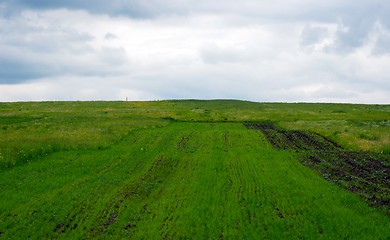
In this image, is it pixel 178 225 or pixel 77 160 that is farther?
pixel 77 160

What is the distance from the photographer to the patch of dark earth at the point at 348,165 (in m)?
23.1

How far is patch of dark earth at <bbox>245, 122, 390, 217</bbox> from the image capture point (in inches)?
910

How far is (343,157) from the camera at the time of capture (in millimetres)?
35531

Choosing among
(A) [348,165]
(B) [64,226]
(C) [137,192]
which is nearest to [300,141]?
(A) [348,165]

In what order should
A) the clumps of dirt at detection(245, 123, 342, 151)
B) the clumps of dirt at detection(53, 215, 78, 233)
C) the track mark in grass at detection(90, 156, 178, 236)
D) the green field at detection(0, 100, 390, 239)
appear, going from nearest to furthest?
the clumps of dirt at detection(53, 215, 78, 233), the green field at detection(0, 100, 390, 239), the track mark in grass at detection(90, 156, 178, 236), the clumps of dirt at detection(245, 123, 342, 151)

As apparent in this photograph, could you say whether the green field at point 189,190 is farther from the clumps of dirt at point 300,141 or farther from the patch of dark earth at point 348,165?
the clumps of dirt at point 300,141

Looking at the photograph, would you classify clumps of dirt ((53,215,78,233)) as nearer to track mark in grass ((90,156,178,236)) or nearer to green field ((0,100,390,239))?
green field ((0,100,390,239))

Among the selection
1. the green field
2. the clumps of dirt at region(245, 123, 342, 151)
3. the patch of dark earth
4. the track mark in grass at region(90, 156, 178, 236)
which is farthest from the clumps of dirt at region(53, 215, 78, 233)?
the clumps of dirt at region(245, 123, 342, 151)

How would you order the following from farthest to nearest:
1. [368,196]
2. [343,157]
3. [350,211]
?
1. [343,157]
2. [368,196]
3. [350,211]

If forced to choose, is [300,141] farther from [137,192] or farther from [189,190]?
[137,192]

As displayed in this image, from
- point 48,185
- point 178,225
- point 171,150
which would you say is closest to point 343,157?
point 171,150

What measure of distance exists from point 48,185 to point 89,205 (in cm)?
526

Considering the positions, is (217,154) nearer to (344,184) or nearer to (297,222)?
(344,184)

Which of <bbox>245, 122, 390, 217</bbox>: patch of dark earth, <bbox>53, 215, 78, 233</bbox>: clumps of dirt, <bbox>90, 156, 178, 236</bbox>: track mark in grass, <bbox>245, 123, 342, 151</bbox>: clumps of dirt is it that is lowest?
<bbox>53, 215, 78, 233</bbox>: clumps of dirt
